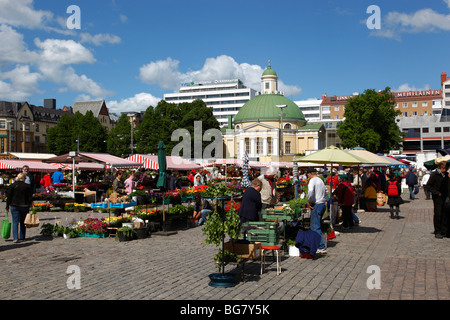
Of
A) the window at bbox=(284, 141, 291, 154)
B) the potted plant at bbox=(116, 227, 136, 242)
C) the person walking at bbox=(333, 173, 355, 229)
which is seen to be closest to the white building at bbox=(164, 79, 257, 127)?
the window at bbox=(284, 141, 291, 154)

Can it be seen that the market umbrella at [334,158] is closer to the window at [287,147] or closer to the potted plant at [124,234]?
the potted plant at [124,234]

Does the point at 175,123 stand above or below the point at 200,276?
above

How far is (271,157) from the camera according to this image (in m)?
81.9

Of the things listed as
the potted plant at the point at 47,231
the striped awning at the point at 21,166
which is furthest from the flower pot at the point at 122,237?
the striped awning at the point at 21,166

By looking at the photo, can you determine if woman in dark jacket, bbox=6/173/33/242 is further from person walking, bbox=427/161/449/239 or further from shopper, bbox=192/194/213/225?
person walking, bbox=427/161/449/239

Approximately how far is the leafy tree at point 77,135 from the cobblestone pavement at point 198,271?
2485 inches

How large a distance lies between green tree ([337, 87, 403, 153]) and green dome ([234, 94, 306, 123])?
98.2ft

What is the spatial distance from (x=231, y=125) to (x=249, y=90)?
4633 centimetres

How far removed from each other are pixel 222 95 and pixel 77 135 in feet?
260

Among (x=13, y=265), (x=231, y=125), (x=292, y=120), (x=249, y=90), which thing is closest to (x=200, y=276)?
(x=13, y=265)

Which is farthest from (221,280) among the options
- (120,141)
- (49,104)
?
(49,104)

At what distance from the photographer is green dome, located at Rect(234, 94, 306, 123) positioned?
86.2m

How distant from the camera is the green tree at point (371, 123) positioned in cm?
5412
